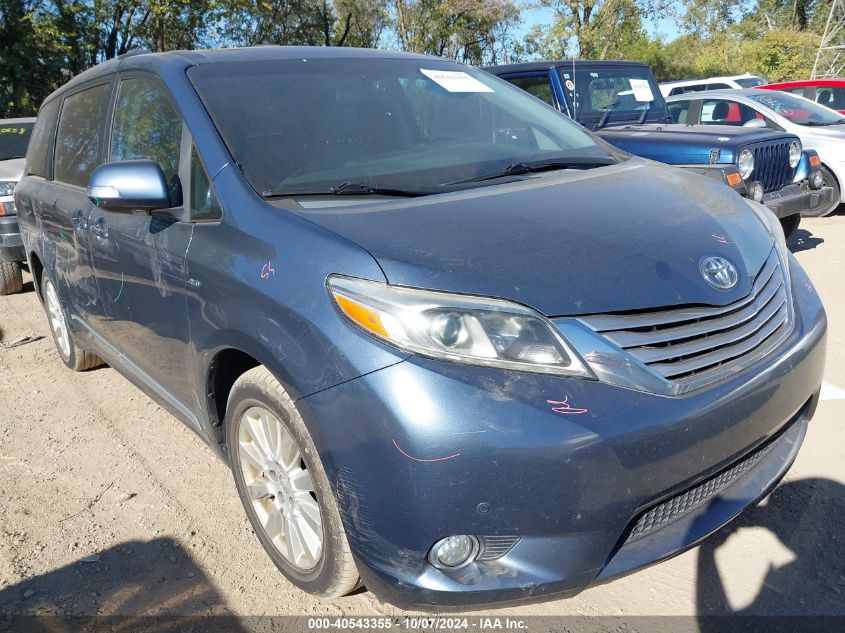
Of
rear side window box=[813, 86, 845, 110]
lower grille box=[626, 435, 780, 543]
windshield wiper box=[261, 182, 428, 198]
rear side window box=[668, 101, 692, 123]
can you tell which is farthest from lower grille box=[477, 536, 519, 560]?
rear side window box=[813, 86, 845, 110]

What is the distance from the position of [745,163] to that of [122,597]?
551 centimetres

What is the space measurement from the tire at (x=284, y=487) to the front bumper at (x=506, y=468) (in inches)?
4.3

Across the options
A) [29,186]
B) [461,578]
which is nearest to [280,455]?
[461,578]

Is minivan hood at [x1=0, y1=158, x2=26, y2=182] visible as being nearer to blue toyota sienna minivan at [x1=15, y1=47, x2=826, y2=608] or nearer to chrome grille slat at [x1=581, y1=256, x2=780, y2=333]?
blue toyota sienna minivan at [x1=15, y1=47, x2=826, y2=608]

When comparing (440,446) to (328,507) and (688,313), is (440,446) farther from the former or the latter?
(688,313)

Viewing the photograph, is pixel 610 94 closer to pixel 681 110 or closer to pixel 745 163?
pixel 745 163

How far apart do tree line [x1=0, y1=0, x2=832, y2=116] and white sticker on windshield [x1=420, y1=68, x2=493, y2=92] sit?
1741 cm

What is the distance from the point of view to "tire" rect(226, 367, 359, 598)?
2.00 metres

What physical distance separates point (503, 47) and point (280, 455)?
31.3 m

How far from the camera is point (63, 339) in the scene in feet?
15.1

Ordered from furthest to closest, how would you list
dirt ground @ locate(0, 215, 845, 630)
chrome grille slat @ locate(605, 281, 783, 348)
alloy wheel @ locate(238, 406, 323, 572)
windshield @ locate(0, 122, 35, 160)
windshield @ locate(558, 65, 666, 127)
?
windshield @ locate(0, 122, 35, 160), windshield @ locate(558, 65, 666, 127), dirt ground @ locate(0, 215, 845, 630), alloy wheel @ locate(238, 406, 323, 572), chrome grille slat @ locate(605, 281, 783, 348)

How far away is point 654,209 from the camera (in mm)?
2324

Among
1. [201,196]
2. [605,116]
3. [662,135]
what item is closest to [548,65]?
[605,116]

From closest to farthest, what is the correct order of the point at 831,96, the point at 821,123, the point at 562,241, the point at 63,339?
1. the point at 562,241
2. the point at 63,339
3. the point at 821,123
4. the point at 831,96
